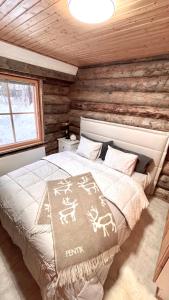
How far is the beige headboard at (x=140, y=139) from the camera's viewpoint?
7.34ft

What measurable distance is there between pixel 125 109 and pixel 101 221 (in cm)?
198

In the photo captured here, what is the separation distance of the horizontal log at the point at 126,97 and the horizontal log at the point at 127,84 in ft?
0.24

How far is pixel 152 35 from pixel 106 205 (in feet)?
6.14

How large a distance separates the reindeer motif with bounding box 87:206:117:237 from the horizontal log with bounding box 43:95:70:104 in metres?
2.42

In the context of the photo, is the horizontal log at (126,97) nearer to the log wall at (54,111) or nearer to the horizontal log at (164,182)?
the log wall at (54,111)

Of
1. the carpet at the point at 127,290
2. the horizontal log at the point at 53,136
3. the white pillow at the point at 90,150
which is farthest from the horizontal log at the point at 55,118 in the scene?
the carpet at the point at 127,290

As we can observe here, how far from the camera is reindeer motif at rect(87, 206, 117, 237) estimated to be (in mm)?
1323

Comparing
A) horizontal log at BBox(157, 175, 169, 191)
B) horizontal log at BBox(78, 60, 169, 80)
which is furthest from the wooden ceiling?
horizontal log at BBox(157, 175, 169, 191)

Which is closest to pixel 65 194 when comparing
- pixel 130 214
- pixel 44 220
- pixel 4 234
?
pixel 44 220

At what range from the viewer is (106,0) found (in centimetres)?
101

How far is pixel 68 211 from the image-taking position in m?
1.45

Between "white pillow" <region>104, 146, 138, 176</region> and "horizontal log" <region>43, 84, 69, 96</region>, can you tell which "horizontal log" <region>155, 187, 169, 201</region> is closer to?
"white pillow" <region>104, 146, 138, 176</region>

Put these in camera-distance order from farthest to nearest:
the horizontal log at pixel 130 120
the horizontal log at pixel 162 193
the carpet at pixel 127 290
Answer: the horizontal log at pixel 162 193, the horizontal log at pixel 130 120, the carpet at pixel 127 290

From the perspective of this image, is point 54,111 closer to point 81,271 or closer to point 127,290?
point 81,271
